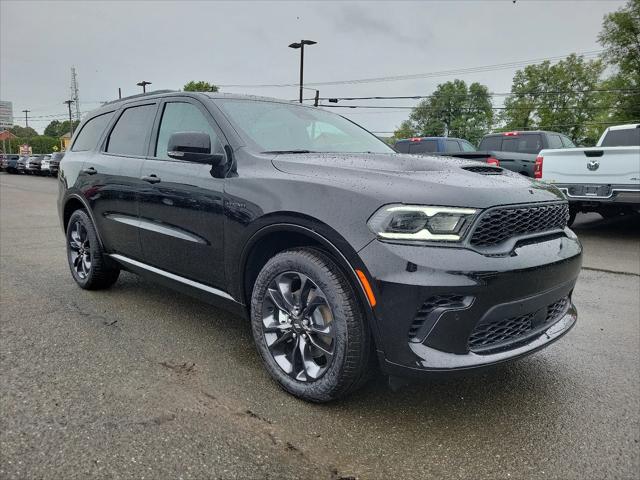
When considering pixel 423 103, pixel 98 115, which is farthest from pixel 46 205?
pixel 423 103

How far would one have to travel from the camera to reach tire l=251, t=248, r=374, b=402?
2334mm

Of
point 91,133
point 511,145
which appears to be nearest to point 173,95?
point 91,133

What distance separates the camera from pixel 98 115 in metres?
4.71

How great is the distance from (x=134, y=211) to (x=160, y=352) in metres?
1.15

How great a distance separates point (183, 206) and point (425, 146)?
414 inches

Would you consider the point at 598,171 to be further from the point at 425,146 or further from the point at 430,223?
the point at 430,223

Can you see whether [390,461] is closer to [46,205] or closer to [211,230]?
[211,230]

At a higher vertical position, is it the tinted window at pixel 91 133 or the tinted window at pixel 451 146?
the tinted window at pixel 451 146

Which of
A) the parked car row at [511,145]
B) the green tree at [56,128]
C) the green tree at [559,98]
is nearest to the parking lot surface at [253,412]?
the parked car row at [511,145]

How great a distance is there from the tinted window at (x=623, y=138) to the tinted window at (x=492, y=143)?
3935 mm

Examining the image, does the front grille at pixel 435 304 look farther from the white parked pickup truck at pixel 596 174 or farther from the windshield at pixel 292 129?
the white parked pickup truck at pixel 596 174

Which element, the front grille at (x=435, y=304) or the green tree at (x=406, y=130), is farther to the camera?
the green tree at (x=406, y=130)

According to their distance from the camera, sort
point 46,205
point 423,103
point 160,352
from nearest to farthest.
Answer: point 160,352 → point 46,205 → point 423,103

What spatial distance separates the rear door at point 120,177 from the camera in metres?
3.76
